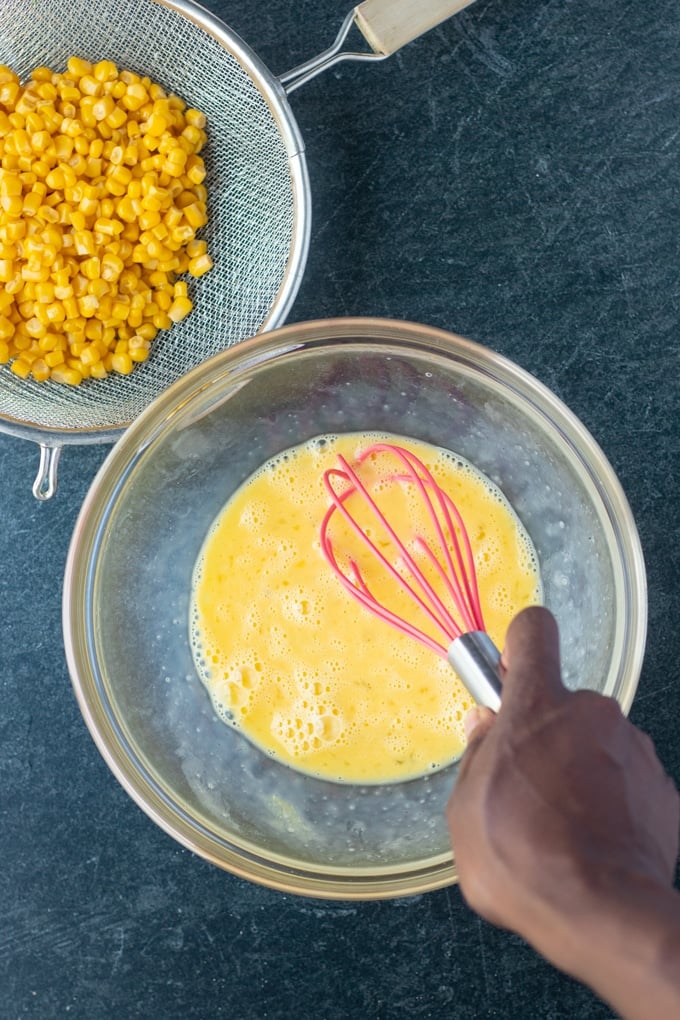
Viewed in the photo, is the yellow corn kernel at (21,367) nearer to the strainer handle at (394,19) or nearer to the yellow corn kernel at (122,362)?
the yellow corn kernel at (122,362)

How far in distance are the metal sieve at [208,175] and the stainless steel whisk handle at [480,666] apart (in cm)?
60

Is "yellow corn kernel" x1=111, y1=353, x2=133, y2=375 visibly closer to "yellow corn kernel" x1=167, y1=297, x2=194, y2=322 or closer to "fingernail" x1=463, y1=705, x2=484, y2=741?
"yellow corn kernel" x1=167, y1=297, x2=194, y2=322

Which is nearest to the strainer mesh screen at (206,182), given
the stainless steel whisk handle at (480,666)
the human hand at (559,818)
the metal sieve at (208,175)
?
the metal sieve at (208,175)

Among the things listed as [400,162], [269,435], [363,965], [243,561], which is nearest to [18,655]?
[243,561]

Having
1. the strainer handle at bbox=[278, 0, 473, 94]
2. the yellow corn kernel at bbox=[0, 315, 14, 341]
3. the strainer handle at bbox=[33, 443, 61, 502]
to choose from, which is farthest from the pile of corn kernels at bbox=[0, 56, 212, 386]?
the strainer handle at bbox=[278, 0, 473, 94]

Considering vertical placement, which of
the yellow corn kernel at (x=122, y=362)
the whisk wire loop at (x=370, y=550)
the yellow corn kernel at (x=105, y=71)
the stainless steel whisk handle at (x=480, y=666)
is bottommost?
the yellow corn kernel at (x=122, y=362)

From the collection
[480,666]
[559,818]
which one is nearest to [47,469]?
[480,666]

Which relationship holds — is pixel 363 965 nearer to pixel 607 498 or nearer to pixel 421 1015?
pixel 421 1015

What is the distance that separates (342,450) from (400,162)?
46 centimetres

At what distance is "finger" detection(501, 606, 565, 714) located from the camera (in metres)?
0.85

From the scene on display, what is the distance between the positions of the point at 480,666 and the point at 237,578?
471 mm

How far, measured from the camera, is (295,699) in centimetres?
132

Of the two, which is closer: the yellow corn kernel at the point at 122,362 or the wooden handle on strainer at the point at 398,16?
the wooden handle on strainer at the point at 398,16

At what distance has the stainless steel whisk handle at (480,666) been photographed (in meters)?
0.98
